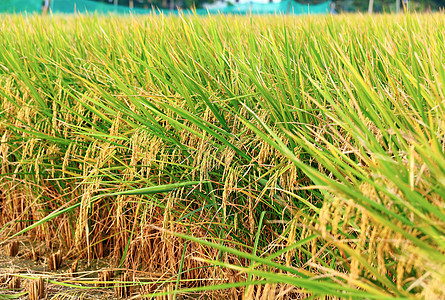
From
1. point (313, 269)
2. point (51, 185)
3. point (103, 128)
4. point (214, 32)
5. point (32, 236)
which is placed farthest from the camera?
point (32, 236)

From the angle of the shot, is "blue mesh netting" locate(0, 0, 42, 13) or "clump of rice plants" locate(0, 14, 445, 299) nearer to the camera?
"clump of rice plants" locate(0, 14, 445, 299)

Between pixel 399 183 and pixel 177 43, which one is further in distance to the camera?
pixel 177 43

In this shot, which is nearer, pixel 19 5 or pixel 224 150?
pixel 224 150

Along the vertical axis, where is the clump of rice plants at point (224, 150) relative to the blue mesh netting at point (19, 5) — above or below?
below

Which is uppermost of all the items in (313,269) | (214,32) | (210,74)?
(214,32)

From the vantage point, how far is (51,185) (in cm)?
206

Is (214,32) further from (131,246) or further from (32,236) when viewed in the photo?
(32,236)

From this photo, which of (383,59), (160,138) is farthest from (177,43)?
(383,59)

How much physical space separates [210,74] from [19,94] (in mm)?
1022

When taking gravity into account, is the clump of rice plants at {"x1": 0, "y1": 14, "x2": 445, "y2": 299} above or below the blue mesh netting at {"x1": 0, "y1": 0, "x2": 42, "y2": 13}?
below

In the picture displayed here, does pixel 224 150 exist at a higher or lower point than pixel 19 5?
lower

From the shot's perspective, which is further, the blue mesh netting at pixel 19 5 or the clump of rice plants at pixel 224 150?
the blue mesh netting at pixel 19 5

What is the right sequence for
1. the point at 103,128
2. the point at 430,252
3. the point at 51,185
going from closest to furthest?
the point at 430,252
the point at 103,128
the point at 51,185

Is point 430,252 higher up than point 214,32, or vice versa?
point 214,32
